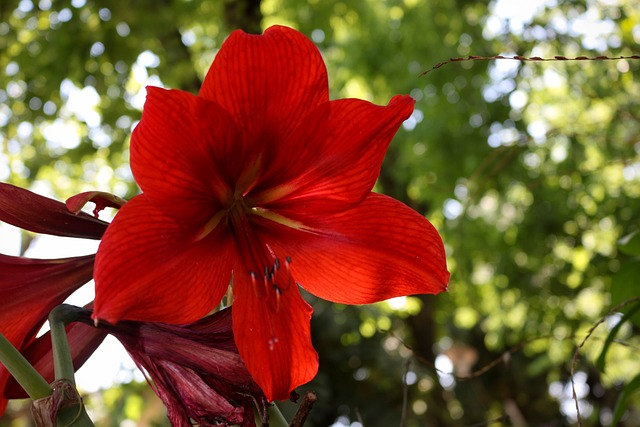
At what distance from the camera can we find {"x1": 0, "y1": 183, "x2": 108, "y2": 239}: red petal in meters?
0.35

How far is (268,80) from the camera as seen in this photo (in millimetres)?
379

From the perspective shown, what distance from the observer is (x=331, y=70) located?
10.9 ft

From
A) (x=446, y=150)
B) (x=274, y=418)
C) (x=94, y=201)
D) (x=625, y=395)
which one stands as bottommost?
(x=446, y=150)

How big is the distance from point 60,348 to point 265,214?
15cm

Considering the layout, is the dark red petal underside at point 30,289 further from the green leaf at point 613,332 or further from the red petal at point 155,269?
the green leaf at point 613,332

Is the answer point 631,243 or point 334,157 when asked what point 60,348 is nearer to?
point 334,157

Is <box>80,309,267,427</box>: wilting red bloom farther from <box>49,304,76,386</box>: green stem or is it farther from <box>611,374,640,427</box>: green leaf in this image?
<box>611,374,640,427</box>: green leaf

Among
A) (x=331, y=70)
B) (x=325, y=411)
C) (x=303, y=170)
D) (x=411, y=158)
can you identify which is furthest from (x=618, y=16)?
(x=303, y=170)

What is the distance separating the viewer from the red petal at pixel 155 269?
0.32 metres

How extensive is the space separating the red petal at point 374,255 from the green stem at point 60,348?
135 millimetres

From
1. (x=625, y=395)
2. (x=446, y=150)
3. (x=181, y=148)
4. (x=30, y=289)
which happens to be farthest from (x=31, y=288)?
(x=446, y=150)

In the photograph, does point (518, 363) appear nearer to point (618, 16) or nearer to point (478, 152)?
point (478, 152)

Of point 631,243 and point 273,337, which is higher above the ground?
point 273,337

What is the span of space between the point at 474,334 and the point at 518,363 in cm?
25
